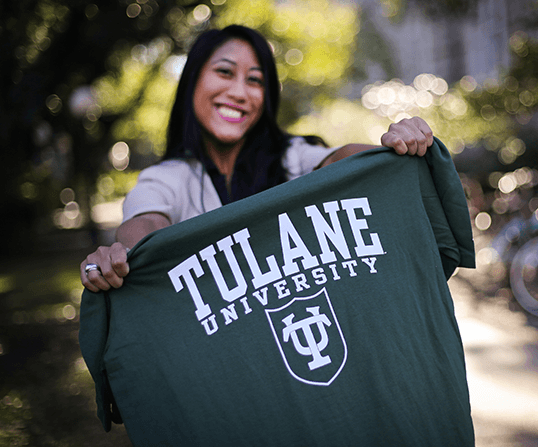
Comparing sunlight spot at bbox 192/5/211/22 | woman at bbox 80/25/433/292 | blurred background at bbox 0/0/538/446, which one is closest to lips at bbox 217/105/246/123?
woman at bbox 80/25/433/292

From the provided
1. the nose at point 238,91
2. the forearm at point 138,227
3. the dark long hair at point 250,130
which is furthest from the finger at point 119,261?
the nose at point 238,91

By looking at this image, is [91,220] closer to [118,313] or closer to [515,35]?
[515,35]

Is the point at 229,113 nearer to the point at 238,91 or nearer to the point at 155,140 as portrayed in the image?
the point at 238,91

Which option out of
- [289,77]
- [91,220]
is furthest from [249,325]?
[289,77]

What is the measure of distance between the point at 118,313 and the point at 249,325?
16.6 inches

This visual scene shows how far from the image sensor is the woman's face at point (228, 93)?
2.04 m

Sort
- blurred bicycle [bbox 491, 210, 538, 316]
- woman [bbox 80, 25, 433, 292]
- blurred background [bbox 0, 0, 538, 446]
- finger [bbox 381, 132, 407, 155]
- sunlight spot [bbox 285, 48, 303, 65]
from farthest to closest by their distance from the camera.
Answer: sunlight spot [bbox 285, 48, 303, 65]
blurred bicycle [bbox 491, 210, 538, 316]
blurred background [bbox 0, 0, 538, 446]
woman [bbox 80, 25, 433, 292]
finger [bbox 381, 132, 407, 155]

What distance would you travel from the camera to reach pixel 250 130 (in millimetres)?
2205

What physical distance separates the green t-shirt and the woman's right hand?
0.13 feet

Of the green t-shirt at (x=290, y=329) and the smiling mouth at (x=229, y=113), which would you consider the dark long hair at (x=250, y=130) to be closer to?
the smiling mouth at (x=229, y=113)

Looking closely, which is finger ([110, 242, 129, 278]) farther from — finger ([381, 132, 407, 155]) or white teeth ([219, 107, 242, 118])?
finger ([381, 132, 407, 155])

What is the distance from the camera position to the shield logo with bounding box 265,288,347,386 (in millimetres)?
1569

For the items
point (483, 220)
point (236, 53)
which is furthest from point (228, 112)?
point (483, 220)

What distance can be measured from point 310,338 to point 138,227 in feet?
2.35
